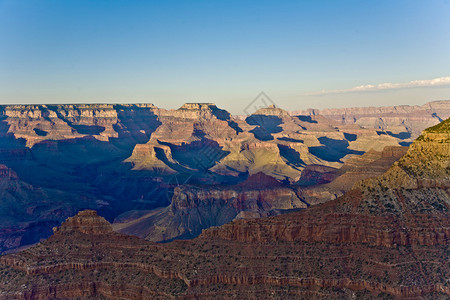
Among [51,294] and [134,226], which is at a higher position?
[51,294]

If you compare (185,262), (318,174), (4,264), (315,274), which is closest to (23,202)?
(318,174)

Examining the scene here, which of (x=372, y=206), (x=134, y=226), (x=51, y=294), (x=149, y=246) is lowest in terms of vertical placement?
(x=134, y=226)

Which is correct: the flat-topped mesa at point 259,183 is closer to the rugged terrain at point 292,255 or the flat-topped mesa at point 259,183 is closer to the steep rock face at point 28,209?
the steep rock face at point 28,209

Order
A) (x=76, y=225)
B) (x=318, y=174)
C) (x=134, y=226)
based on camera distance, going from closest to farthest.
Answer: (x=76, y=225)
(x=134, y=226)
(x=318, y=174)

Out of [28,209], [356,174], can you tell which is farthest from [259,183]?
[28,209]

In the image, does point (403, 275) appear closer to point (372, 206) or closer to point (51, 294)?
point (372, 206)

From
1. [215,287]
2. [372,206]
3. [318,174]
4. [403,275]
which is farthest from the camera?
[318,174]
